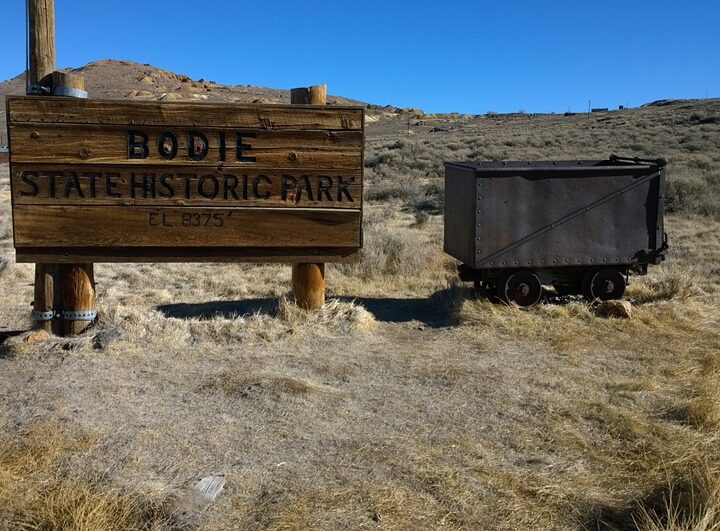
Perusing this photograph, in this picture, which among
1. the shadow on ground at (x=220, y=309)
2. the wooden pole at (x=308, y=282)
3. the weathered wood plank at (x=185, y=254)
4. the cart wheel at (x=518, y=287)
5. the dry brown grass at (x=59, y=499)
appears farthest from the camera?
the cart wheel at (x=518, y=287)

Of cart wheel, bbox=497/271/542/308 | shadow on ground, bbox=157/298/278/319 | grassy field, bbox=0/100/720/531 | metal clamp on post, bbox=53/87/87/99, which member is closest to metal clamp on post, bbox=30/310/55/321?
grassy field, bbox=0/100/720/531

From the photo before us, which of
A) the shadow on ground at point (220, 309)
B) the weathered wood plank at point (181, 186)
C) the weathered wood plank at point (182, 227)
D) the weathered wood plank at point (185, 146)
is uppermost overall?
the weathered wood plank at point (185, 146)

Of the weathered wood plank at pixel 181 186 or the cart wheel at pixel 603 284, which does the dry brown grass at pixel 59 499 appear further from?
the cart wheel at pixel 603 284

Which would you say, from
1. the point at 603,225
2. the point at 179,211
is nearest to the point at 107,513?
the point at 179,211

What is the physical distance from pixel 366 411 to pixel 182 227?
8.15 ft

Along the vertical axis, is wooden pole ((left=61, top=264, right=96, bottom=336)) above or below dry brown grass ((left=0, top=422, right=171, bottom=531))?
above

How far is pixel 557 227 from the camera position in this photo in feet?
24.0

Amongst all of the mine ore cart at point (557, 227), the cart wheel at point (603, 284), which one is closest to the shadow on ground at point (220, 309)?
the mine ore cart at point (557, 227)

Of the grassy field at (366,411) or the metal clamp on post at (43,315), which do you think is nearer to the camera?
the grassy field at (366,411)

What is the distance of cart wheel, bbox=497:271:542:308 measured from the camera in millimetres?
7355

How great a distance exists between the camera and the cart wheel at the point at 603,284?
752 centimetres

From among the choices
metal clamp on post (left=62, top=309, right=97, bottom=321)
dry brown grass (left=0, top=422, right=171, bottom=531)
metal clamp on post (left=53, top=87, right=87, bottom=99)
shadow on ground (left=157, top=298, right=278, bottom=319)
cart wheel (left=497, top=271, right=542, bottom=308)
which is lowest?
dry brown grass (left=0, top=422, right=171, bottom=531)

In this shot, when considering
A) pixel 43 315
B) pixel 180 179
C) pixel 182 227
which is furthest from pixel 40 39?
pixel 43 315

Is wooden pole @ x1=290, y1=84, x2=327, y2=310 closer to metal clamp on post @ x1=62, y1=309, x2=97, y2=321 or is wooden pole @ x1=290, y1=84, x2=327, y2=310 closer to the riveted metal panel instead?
the riveted metal panel
